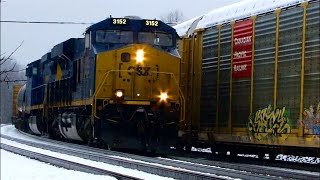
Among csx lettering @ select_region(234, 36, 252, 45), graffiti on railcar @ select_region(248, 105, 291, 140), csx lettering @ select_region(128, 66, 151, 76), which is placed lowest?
graffiti on railcar @ select_region(248, 105, 291, 140)

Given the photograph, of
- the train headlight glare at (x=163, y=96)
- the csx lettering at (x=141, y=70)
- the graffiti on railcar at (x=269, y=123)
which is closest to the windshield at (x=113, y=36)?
the csx lettering at (x=141, y=70)

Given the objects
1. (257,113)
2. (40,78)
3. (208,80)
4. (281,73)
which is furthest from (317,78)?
(40,78)

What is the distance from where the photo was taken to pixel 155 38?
16.2 metres

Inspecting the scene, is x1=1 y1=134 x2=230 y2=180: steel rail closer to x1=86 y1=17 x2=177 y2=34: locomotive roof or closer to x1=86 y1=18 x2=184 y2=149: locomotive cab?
x1=86 y1=18 x2=184 y2=149: locomotive cab

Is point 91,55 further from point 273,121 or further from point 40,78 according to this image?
point 40,78

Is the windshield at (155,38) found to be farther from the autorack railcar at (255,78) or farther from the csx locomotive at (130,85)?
the autorack railcar at (255,78)

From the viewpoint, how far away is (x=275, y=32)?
42.0 feet

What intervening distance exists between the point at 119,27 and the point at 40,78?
37.7 feet

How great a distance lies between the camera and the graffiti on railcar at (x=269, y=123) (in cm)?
1215

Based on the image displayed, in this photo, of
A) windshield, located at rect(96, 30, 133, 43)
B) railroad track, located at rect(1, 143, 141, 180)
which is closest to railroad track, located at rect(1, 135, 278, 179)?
railroad track, located at rect(1, 143, 141, 180)

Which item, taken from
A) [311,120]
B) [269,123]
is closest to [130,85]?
[269,123]

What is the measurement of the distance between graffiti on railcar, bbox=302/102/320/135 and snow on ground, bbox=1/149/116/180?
13.7ft

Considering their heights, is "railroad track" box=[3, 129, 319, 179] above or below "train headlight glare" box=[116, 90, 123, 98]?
below

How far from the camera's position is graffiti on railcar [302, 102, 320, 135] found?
36.6ft
